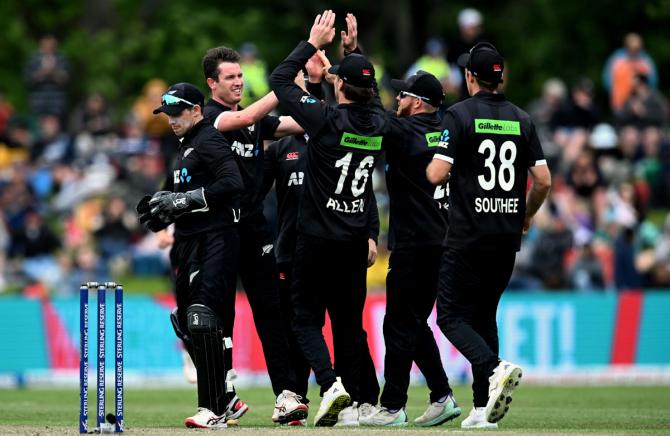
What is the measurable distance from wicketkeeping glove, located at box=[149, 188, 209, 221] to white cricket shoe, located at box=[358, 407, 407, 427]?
234 centimetres

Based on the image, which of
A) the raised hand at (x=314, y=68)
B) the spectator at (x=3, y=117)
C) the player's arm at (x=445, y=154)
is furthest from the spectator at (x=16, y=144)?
the player's arm at (x=445, y=154)

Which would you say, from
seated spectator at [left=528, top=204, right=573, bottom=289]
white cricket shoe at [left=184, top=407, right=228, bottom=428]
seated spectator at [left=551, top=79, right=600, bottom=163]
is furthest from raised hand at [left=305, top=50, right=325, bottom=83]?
seated spectator at [left=551, top=79, right=600, bottom=163]

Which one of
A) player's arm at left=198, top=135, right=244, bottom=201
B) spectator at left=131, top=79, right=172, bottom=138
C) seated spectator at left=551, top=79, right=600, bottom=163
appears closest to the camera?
player's arm at left=198, top=135, right=244, bottom=201

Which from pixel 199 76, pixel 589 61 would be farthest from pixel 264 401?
pixel 589 61

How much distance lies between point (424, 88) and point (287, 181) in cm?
153

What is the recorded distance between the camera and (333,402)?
11.8 meters

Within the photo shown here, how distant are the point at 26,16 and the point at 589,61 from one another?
14667 millimetres

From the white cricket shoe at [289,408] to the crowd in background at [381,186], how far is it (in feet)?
35.8

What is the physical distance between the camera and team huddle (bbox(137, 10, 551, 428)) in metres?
11.9

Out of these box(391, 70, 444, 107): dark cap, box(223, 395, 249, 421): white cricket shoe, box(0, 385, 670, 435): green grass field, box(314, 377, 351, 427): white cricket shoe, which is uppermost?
box(391, 70, 444, 107): dark cap

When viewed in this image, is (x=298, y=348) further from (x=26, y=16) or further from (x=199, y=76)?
(x=26, y=16)

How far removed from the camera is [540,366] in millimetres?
21188

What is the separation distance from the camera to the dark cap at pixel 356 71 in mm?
12062

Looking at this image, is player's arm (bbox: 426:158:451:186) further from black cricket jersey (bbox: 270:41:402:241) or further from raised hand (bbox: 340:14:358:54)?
raised hand (bbox: 340:14:358:54)
